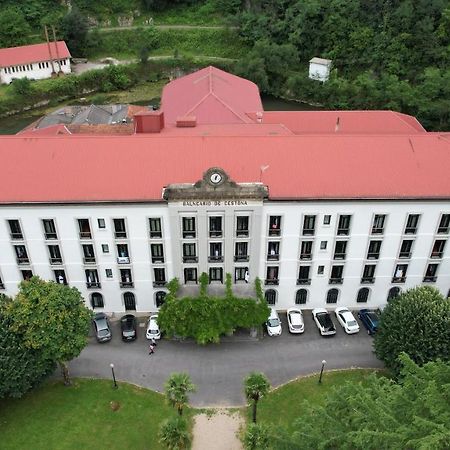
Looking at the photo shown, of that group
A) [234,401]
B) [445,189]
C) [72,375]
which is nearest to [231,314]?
[234,401]

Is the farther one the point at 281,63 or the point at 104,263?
the point at 281,63

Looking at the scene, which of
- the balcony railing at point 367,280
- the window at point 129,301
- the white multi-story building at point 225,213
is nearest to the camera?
the white multi-story building at point 225,213

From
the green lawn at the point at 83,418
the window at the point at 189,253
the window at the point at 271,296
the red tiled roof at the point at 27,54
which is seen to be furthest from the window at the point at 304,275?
→ the red tiled roof at the point at 27,54

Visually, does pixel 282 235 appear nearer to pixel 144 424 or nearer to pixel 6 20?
pixel 144 424

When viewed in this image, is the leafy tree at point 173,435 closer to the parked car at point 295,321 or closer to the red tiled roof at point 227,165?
the parked car at point 295,321

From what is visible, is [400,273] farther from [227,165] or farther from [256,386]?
[256,386]

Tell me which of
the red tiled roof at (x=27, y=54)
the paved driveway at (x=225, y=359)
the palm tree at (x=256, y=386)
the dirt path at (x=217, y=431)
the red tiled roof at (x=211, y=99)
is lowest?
the dirt path at (x=217, y=431)

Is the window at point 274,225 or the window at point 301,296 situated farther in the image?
the window at point 301,296
